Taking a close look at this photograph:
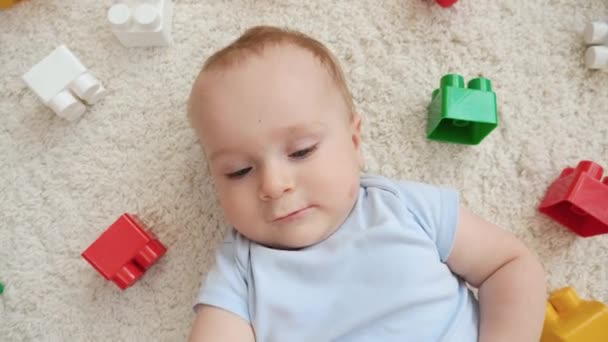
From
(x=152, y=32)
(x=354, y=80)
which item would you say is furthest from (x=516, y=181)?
(x=152, y=32)

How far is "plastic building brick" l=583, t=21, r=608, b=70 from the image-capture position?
2.81 feet

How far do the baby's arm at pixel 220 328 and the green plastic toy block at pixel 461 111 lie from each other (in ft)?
1.30

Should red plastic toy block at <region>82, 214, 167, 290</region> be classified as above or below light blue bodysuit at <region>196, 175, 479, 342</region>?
above

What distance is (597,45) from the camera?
0.88 m

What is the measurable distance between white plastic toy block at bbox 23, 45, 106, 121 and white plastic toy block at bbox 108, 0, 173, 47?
0.28 ft

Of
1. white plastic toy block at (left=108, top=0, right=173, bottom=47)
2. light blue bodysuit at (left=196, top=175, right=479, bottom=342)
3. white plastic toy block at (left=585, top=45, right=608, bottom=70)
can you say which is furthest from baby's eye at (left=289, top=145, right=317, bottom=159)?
white plastic toy block at (left=585, top=45, right=608, bottom=70)

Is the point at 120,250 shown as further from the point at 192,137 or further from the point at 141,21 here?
the point at 141,21

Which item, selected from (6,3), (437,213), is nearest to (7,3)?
(6,3)

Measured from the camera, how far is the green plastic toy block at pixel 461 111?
0.77 meters

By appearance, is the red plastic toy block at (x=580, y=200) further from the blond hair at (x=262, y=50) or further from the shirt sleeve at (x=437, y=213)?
the blond hair at (x=262, y=50)

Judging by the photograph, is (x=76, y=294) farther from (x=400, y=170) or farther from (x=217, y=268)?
(x=400, y=170)

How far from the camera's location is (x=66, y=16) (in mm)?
910

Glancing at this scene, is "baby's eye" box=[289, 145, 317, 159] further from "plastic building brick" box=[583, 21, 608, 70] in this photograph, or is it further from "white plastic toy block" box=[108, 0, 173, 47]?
"plastic building brick" box=[583, 21, 608, 70]

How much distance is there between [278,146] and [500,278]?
1.12ft
